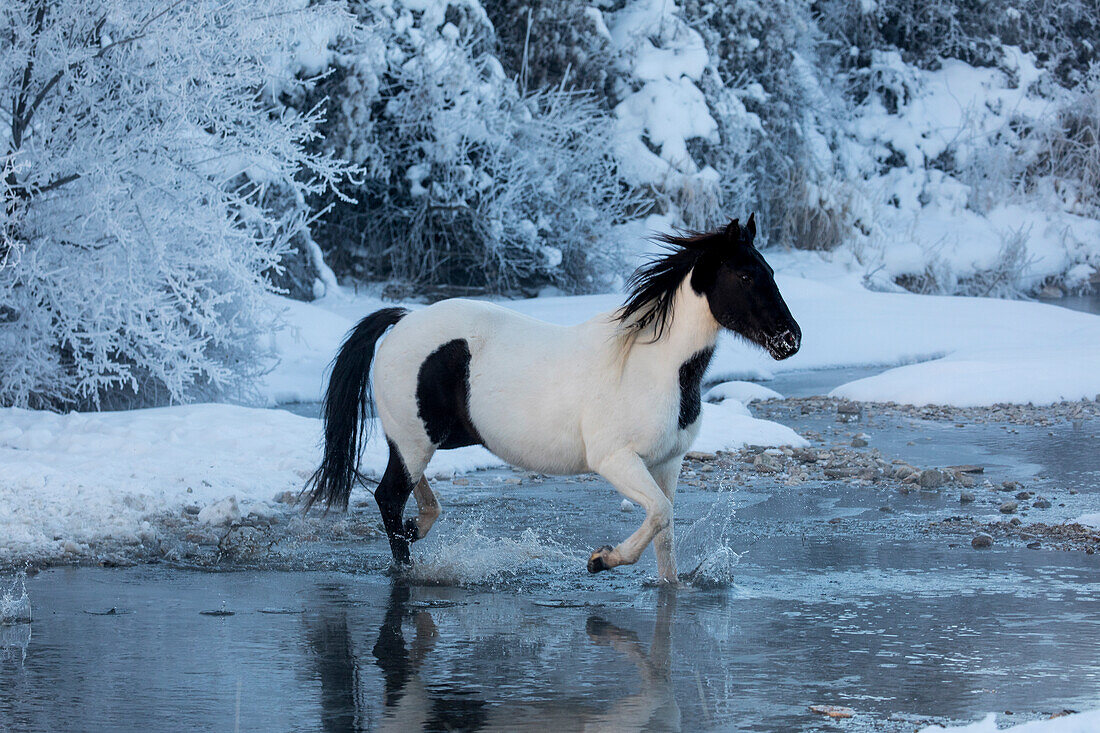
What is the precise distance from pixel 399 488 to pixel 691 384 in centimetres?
151

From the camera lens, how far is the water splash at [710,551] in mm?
5730

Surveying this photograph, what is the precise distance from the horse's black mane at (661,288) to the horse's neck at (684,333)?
0.11 feet

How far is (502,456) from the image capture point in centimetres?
613

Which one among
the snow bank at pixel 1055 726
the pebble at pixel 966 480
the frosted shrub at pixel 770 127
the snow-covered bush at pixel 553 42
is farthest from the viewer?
the frosted shrub at pixel 770 127

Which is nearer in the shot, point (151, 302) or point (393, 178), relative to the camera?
point (151, 302)

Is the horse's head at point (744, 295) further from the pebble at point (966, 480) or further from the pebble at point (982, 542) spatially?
the pebble at point (966, 480)

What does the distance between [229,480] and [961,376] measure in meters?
7.25

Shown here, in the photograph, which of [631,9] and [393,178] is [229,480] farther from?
[631,9]

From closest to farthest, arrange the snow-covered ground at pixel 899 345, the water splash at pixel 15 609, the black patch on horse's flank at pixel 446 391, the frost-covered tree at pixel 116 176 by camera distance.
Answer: the water splash at pixel 15 609
the black patch on horse's flank at pixel 446 391
the frost-covered tree at pixel 116 176
the snow-covered ground at pixel 899 345

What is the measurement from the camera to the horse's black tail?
21.4 ft

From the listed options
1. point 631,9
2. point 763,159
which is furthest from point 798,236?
point 631,9

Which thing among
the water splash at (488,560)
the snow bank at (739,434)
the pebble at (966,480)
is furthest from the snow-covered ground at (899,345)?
the water splash at (488,560)

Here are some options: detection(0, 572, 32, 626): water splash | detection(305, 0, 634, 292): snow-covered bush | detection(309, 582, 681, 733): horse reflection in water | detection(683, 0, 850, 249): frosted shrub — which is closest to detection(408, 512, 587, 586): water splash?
detection(309, 582, 681, 733): horse reflection in water

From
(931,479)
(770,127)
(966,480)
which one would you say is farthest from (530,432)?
(770,127)
